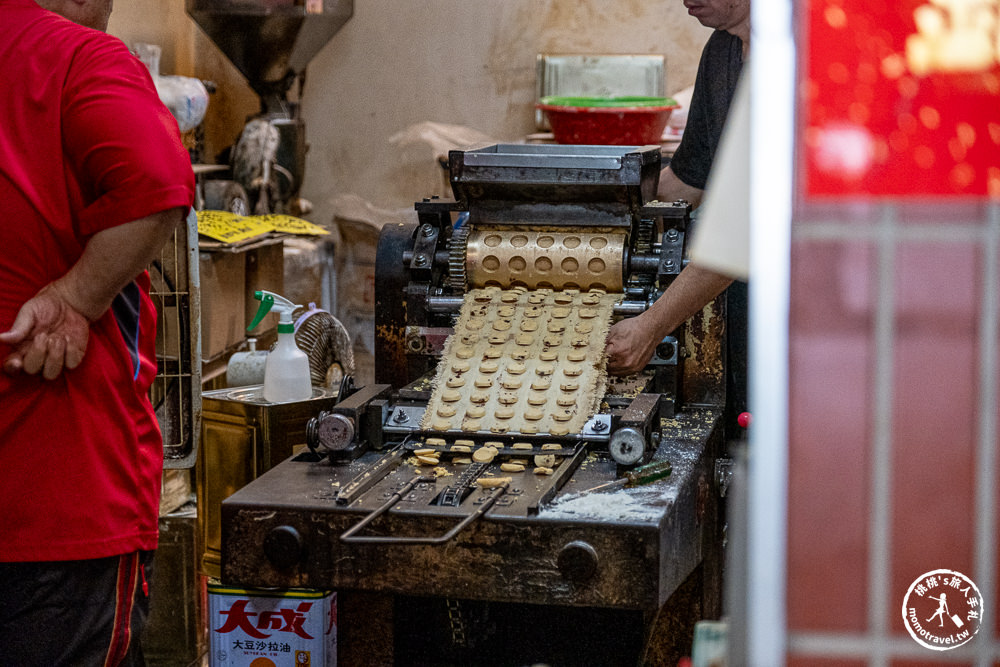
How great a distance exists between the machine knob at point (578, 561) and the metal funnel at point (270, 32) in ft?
13.2

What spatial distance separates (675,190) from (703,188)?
96mm

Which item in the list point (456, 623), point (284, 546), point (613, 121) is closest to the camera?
point (284, 546)

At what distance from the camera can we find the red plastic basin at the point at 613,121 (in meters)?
4.14

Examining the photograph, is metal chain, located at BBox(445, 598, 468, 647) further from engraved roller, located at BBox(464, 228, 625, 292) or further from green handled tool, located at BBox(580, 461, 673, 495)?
engraved roller, located at BBox(464, 228, 625, 292)

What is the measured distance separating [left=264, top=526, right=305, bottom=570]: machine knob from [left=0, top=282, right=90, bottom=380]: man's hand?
436 millimetres

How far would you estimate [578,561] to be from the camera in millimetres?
1791

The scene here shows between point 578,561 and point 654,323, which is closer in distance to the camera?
point 578,561

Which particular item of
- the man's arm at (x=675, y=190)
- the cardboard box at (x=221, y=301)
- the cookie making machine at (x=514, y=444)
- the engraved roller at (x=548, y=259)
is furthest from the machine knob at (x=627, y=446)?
the cardboard box at (x=221, y=301)

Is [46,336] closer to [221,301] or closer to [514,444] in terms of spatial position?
[514,444]

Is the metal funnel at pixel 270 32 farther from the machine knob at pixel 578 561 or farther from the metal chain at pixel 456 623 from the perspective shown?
the machine knob at pixel 578 561

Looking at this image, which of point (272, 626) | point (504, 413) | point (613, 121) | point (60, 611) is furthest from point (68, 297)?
point (613, 121)

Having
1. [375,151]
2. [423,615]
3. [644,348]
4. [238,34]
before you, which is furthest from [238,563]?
[375,151]

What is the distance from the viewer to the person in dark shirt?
2.40m
